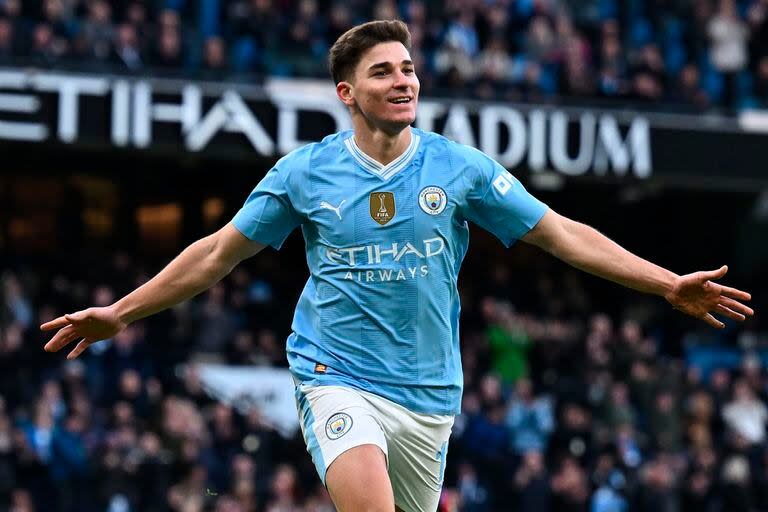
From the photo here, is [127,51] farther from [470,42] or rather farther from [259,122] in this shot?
[470,42]

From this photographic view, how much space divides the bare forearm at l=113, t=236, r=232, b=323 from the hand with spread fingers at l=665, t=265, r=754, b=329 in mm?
1853

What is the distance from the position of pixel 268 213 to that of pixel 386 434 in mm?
1027

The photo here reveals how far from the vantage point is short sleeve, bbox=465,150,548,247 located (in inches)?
243

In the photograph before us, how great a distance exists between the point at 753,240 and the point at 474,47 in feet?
22.2

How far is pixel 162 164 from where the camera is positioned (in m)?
21.2

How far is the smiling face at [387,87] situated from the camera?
6.06 m

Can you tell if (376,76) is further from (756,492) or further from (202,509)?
(756,492)

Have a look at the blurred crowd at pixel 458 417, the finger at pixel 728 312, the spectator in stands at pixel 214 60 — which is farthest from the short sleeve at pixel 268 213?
the spectator in stands at pixel 214 60

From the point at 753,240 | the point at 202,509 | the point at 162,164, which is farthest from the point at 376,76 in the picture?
the point at 753,240

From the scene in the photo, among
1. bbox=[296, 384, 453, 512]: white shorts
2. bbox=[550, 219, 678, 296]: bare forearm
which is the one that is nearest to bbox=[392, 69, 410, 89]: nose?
bbox=[550, 219, 678, 296]: bare forearm

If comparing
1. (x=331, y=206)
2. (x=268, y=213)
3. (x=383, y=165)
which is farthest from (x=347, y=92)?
(x=268, y=213)

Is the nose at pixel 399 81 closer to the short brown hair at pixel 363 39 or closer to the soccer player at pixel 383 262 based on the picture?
the soccer player at pixel 383 262

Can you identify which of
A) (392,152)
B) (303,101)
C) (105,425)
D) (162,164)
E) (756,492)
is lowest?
(756,492)

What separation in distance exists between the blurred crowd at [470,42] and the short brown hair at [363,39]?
11.6 meters
